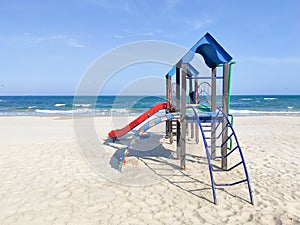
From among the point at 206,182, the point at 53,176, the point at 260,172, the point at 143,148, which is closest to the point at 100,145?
the point at 143,148

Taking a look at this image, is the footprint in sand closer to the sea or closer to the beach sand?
the beach sand

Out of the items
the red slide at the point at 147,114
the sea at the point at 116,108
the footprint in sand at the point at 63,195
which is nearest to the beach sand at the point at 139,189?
the footprint in sand at the point at 63,195

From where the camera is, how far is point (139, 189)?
4777 millimetres

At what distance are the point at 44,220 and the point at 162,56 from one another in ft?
21.7

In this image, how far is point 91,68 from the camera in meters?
8.08

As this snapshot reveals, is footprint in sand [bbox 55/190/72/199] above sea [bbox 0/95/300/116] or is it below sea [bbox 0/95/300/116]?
above

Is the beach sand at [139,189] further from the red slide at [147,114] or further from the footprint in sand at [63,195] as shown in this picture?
the red slide at [147,114]

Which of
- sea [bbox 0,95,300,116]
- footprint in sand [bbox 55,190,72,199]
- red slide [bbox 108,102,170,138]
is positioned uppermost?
red slide [bbox 108,102,170,138]

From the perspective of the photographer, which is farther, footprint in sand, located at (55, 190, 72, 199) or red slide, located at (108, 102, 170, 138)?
red slide, located at (108, 102, 170, 138)

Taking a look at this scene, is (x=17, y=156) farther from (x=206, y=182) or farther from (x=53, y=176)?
(x=206, y=182)

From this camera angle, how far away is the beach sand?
148 inches

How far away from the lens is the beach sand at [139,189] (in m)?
3.77

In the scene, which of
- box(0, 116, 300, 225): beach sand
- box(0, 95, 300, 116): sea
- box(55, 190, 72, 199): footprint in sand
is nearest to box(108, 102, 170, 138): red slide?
box(0, 116, 300, 225): beach sand

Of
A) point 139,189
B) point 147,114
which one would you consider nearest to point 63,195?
point 139,189
